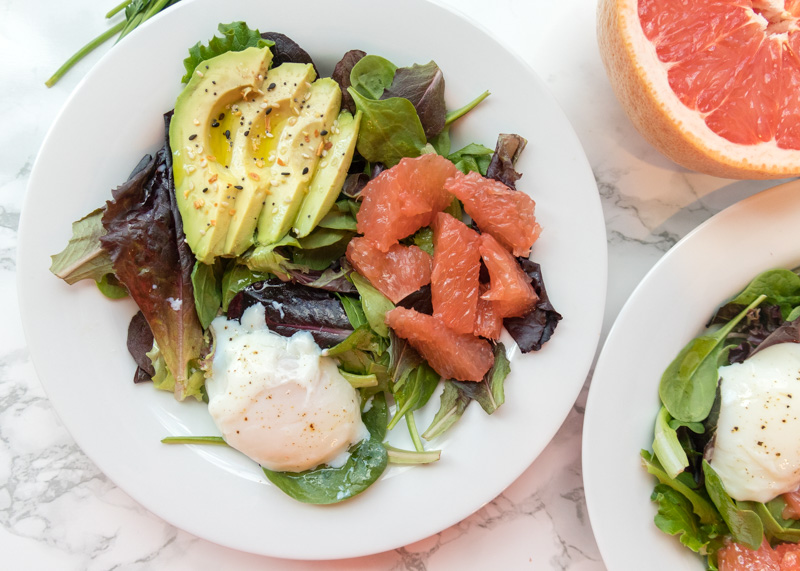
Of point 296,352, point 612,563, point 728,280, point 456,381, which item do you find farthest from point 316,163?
point 612,563

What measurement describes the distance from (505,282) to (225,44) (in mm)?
857

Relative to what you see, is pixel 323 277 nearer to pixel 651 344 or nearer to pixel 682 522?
pixel 651 344

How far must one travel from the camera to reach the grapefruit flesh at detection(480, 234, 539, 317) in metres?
1.37

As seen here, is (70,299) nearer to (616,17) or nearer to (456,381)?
(456,381)

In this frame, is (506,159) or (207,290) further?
(207,290)

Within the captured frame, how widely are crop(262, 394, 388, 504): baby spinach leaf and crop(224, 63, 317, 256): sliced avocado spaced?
0.59 m

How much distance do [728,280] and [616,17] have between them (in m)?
0.71

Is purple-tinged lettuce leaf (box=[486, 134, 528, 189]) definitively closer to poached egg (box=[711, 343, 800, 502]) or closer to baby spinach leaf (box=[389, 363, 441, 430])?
baby spinach leaf (box=[389, 363, 441, 430])

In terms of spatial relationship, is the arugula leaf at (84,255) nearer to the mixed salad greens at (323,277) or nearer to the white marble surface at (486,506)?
the mixed salad greens at (323,277)

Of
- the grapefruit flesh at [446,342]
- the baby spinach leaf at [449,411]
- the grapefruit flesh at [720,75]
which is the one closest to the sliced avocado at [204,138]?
the grapefruit flesh at [446,342]

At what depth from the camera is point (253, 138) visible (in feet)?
4.70

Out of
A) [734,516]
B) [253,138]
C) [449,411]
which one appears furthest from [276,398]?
[734,516]

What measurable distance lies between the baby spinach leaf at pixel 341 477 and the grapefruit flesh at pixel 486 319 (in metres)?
0.39

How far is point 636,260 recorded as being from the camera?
5.44 feet
